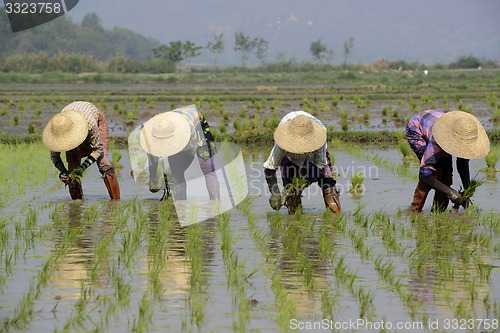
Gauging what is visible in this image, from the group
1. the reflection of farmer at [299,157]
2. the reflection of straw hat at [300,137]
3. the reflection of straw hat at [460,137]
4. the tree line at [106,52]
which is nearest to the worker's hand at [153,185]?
the reflection of farmer at [299,157]

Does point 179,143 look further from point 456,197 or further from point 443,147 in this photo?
point 456,197

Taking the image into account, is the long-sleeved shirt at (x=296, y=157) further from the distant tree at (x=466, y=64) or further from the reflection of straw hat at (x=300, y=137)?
the distant tree at (x=466, y=64)

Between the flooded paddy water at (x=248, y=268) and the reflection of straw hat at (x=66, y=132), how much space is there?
537mm

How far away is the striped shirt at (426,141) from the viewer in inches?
291

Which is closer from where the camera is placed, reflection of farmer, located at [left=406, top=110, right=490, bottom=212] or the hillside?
reflection of farmer, located at [left=406, top=110, right=490, bottom=212]

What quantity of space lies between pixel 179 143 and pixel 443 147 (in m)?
2.05

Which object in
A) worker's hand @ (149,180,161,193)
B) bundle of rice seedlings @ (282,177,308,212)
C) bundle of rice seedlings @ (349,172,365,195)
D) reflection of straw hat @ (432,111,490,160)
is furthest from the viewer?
bundle of rice seedlings @ (349,172,365,195)

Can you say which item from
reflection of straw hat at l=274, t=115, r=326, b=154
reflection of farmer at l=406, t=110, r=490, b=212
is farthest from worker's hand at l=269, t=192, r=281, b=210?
reflection of farmer at l=406, t=110, r=490, b=212

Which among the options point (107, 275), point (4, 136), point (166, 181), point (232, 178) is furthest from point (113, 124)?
point (107, 275)

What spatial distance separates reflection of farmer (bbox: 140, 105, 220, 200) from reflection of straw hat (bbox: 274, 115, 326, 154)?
982mm

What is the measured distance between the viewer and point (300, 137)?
6914 mm

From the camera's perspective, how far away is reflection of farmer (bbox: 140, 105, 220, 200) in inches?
297

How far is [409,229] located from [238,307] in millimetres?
2525

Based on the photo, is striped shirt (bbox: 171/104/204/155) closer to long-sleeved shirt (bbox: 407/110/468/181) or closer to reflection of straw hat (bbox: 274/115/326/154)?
reflection of straw hat (bbox: 274/115/326/154)
